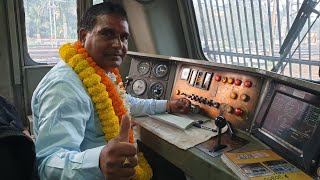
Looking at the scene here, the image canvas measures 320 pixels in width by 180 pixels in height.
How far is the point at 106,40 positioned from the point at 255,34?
1.28m

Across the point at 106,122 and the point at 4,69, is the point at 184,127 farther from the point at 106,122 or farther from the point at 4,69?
the point at 4,69

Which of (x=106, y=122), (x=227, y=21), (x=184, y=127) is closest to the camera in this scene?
(x=106, y=122)

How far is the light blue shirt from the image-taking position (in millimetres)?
851

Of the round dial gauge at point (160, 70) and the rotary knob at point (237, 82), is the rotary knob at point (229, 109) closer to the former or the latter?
the rotary knob at point (237, 82)

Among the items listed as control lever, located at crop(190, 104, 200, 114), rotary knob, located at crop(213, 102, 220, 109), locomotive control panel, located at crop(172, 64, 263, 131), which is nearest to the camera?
locomotive control panel, located at crop(172, 64, 263, 131)

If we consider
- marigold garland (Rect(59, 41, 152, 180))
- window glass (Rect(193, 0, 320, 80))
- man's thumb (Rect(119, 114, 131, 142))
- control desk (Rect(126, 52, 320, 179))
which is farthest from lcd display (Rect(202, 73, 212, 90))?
man's thumb (Rect(119, 114, 131, 142))

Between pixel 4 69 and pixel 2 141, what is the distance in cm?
254

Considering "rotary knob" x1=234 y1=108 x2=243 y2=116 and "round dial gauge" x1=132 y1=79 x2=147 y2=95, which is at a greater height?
"rotary knob" x1=234 y1=108 x2=243 y2=116

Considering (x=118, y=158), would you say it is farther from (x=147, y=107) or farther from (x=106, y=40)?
(x=147, y=107)

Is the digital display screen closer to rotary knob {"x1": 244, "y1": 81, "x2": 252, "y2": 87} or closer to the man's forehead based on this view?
rotary knob {"x1": 244, "y1": 81, "x2": 252, "y2": 87}

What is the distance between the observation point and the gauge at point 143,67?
2.28 m

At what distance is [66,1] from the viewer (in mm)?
3047

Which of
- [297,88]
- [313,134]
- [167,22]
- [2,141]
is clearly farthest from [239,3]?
[2,141]

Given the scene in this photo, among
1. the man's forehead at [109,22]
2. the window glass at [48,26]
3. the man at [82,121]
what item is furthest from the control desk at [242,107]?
the window glass at [48,26]
